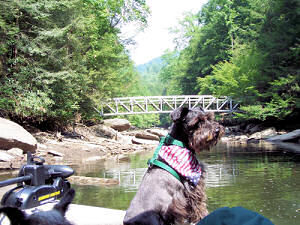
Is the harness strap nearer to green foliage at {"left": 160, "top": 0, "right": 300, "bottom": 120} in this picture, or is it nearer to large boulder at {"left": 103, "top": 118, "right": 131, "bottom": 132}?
green foliage at {"left": 160, "top": 0, "right": 300, "bottom": 120}

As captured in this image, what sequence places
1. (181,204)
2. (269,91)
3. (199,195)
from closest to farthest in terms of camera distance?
(181,204) < (199,195) < (269,91)

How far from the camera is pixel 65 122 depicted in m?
19.7

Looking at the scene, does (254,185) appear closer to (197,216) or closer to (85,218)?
(197,216)

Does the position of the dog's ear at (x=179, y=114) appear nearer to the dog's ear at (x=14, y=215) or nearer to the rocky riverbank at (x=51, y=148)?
the dog's ear at (x=14, y=215)

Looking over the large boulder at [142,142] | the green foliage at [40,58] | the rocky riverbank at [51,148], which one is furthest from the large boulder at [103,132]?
the green foliage at [40,58]

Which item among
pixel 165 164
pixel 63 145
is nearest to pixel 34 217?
pixel 165 164

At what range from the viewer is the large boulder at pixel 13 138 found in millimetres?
11258

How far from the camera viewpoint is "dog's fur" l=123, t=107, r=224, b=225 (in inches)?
112

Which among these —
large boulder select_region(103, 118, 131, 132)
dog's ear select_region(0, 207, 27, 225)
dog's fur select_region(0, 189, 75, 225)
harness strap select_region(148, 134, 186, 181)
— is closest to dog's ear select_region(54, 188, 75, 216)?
dog's fur select_region(0, 189, 75, 225)

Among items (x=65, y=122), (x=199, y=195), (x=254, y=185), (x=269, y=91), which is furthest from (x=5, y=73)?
(x=269, y=91)

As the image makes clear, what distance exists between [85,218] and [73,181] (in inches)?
140

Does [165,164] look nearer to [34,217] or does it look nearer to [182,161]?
[182,161]

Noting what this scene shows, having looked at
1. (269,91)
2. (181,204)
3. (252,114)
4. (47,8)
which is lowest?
(181,204)

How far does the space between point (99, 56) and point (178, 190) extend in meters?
21.5
